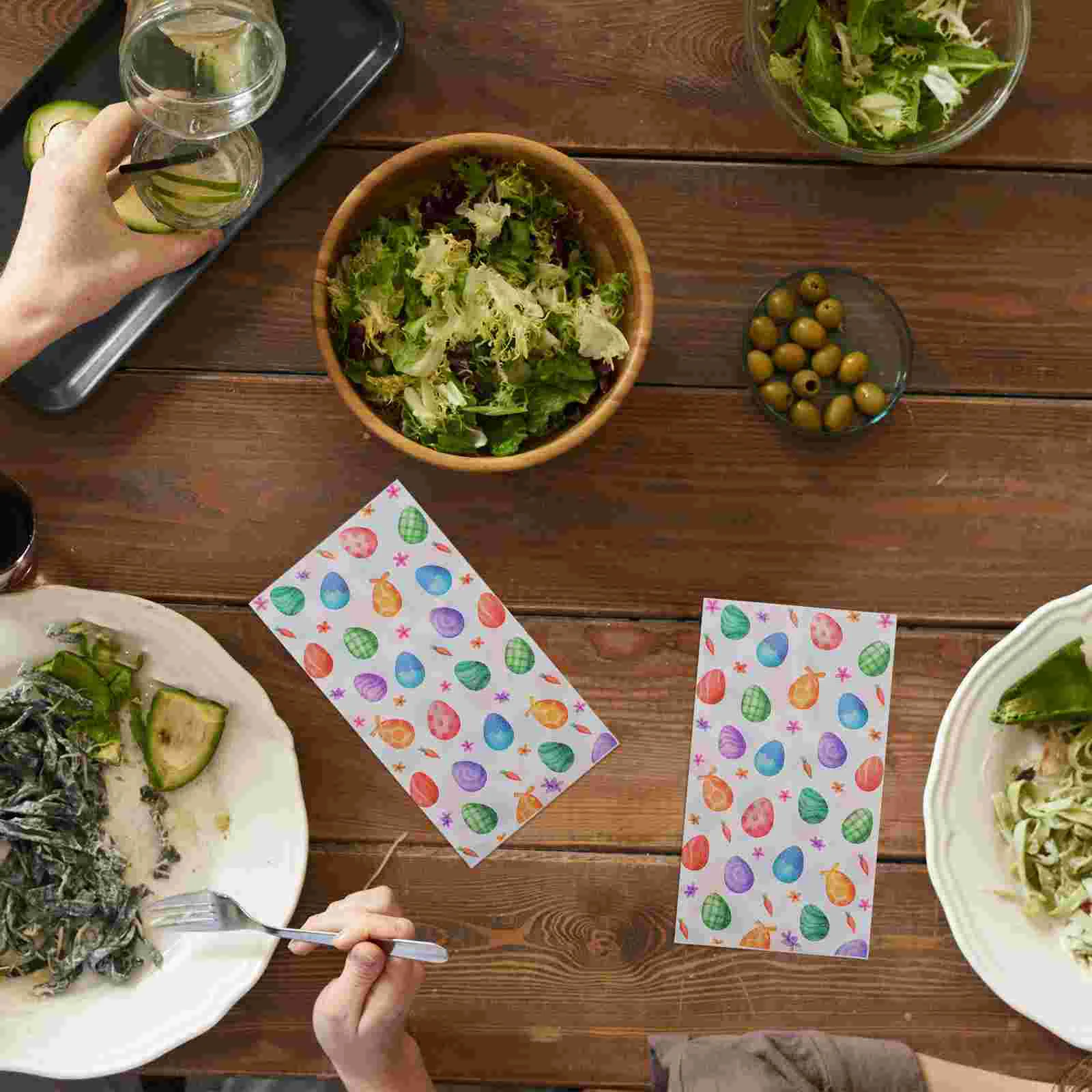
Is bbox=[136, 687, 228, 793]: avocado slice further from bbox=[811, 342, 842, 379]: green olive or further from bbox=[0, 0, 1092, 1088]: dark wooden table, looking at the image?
bbox=[811, 342, 842, 379]: green olive

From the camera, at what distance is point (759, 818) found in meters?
1.43

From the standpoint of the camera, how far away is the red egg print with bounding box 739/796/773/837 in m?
1.43

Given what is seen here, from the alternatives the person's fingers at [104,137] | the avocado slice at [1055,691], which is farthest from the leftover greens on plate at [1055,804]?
the person's fingers at [104,137]

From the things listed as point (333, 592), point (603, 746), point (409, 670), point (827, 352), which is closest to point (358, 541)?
A: point (333, 592)

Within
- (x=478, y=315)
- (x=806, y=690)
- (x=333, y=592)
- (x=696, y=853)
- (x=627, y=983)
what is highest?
(x=478, y=315)

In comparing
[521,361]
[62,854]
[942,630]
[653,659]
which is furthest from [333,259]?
[942,630]

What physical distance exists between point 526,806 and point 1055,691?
670 millimetres

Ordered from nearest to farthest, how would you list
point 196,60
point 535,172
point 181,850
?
point 196,60, point 535,172, point 181,850

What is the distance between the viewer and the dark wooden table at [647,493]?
1397 mm

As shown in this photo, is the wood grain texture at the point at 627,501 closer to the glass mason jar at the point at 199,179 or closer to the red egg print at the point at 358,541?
the red egg print at the point at 358,541

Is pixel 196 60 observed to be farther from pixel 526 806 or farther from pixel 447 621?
pixel 526 806

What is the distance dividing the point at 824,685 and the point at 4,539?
1041 millimetres

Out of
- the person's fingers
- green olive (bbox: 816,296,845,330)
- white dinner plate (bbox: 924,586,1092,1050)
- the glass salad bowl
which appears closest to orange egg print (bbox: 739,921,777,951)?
white dinner plate (bbox: 924,586,1092,1050)

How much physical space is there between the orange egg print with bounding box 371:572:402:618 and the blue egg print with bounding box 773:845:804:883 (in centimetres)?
59
